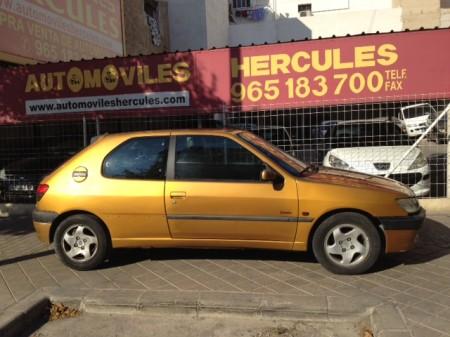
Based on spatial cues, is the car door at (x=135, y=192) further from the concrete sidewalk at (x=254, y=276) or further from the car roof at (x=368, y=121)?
the car roof at (x=368, y=121)

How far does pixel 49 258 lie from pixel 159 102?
12.7ft

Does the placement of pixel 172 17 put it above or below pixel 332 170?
above

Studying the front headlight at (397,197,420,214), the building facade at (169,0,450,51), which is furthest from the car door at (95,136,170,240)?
the building facade at (169,0,450,51)

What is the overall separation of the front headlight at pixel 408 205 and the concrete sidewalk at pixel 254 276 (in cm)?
63

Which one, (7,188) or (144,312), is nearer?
(144,312)

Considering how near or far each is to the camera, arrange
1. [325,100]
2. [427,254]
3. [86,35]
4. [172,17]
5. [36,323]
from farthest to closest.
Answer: [172,17], [86,35], [325,100], [427,254], [36,323]

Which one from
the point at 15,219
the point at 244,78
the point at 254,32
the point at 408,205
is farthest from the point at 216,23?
the point at 408,205

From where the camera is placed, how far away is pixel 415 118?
8.48 metres

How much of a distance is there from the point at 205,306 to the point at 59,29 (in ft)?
35.7

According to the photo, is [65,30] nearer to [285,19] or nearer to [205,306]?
[205,306]

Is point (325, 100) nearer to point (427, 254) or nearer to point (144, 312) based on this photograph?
point (427, 254)

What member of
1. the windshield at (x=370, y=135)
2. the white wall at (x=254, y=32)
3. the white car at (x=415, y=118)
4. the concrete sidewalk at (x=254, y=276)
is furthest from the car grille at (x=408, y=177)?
the white wall at (x=254, y=32)

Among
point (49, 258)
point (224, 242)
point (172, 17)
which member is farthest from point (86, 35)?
point (172, 17)

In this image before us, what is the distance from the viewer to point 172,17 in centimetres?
3084
